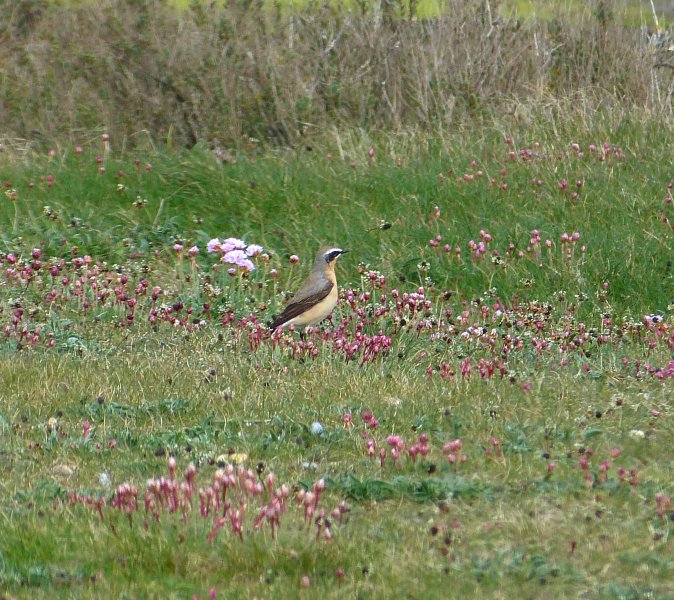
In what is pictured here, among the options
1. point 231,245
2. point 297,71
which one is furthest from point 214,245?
point 297,71

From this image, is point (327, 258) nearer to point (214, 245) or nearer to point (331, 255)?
point (331, 255)

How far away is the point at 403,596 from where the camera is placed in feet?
13.8

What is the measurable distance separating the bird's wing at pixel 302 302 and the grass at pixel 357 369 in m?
0.25

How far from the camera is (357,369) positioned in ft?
22.9

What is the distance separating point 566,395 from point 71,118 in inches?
341

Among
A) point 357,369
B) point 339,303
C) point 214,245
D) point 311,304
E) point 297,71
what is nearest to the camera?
point 357,369

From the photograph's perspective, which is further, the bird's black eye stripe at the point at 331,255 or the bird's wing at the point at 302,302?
the bird's black eye stripe at the point at 331,255

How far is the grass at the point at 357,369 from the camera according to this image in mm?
4461

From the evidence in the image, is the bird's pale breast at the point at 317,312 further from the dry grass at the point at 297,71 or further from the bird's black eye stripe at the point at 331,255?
the dry grass at the point at 297,71

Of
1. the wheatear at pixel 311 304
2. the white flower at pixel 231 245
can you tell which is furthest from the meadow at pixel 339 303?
the wheatear at pixel 311 304

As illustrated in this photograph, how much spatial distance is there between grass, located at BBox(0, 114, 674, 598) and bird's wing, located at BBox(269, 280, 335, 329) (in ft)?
0.83

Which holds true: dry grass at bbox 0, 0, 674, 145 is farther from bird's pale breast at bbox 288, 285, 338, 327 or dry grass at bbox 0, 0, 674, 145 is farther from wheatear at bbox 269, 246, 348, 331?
bird's pale breast at bbox 288, 285, 338, 327

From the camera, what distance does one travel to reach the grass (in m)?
4.46

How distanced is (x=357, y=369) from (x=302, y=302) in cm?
114
